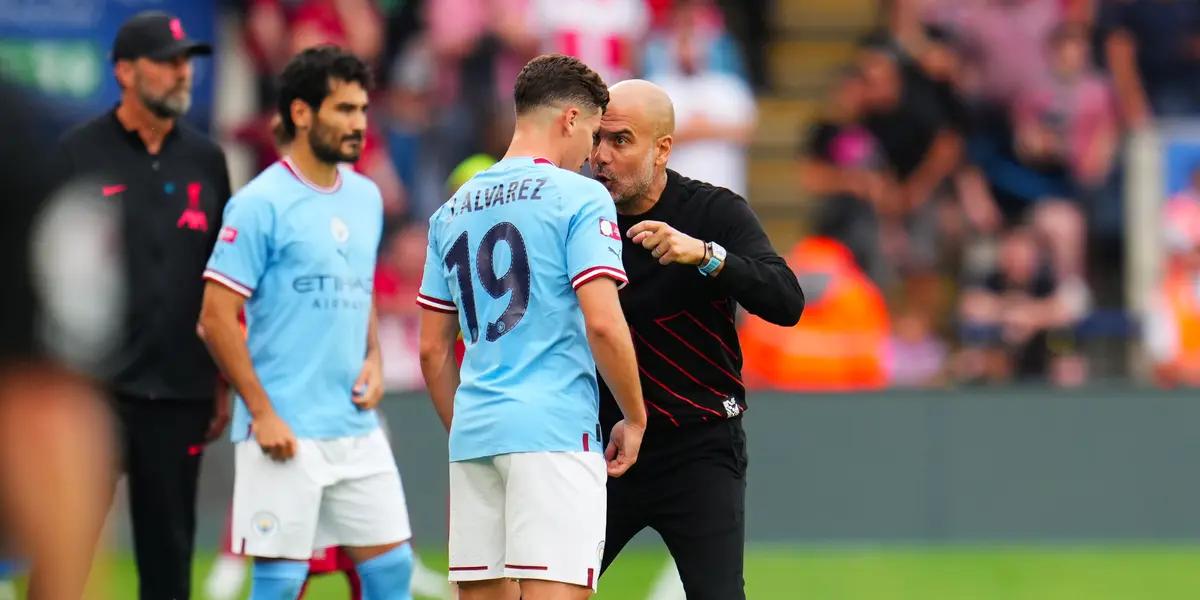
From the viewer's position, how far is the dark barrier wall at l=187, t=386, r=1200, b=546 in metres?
12.0

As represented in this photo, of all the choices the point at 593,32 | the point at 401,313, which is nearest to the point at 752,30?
the point at 593,32

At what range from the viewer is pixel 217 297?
270 inches

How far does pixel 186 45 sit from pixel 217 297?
50.6 inches

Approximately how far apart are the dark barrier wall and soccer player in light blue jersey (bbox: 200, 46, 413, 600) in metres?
5.17

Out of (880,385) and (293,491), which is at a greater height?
(880,385)

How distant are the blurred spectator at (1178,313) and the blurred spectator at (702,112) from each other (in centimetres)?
303

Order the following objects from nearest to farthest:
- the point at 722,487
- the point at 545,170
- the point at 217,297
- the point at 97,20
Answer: the point at 545,170 < the point at 722,487 < the point at 217,297 < the point at 97,20

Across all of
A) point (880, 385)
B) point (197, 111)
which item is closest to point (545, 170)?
point (880, 385)

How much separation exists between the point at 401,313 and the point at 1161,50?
6556 millimetres

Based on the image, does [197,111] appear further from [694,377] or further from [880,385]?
[694,377]

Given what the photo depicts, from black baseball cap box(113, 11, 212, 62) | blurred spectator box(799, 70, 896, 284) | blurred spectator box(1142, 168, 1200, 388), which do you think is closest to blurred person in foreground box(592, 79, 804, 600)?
black baseball cap box(113, 11, 212, 62)

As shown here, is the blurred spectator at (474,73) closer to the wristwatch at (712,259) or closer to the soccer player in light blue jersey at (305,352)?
the soccer player in light blue jersey at (305,352)

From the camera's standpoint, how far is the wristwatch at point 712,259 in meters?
5.78

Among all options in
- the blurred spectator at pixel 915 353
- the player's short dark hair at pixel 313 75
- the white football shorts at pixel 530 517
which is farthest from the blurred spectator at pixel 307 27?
the white football shorts at pixel 530 517
